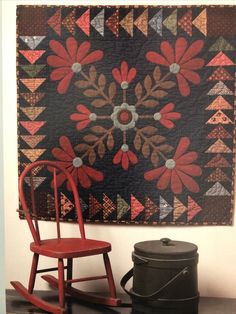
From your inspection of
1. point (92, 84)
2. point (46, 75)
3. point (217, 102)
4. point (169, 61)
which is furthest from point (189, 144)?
point (46, 75)

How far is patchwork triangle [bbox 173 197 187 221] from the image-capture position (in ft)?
9.25

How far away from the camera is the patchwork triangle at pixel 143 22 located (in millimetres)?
2805

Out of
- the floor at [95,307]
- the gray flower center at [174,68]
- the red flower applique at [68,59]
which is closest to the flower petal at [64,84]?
the red flower applique at [68,59]

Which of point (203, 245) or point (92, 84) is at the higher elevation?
point (92, 84)

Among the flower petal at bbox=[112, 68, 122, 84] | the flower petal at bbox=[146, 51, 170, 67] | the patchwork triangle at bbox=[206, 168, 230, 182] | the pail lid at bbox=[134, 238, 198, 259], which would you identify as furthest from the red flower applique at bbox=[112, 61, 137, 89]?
the pail lid at bbox=[134, 238, 198, 259]

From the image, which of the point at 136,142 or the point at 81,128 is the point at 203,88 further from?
the point at 81,128

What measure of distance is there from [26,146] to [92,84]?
1.89 feet

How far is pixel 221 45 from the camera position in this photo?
2768 millimetres

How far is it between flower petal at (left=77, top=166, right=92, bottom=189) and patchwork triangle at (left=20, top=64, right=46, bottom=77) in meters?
0.67

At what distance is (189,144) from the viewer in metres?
2.80

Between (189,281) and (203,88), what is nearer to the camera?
(189,281)

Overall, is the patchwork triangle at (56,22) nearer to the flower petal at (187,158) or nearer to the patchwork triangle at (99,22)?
the patchwork triangle at (99,22)

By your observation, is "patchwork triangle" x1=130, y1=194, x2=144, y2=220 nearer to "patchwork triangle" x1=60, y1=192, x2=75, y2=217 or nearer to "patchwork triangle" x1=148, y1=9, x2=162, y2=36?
"patchwork triangle" x1=60, y1=192, x2=75, y2=217

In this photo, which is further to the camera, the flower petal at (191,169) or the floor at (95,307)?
the flower petal at (191,169)
